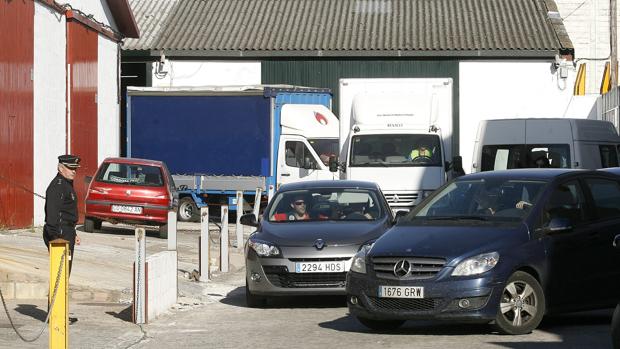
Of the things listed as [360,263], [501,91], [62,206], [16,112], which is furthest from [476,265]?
[501,91]

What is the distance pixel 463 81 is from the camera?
1796 inches

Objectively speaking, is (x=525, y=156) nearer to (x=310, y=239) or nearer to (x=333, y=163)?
(x=333, y=163)

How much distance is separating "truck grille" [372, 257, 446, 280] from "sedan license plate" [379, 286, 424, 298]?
3.7 inches

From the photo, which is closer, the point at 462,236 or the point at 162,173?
the point at 462,236

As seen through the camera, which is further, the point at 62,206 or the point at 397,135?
the point at 397,135

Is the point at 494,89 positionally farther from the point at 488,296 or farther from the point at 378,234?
the point at 488,296

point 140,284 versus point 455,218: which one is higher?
point 455,218

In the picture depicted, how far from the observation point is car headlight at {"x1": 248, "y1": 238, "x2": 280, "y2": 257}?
15.1 m

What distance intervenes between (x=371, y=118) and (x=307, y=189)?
8.77m

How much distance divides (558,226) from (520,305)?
3.09 ft

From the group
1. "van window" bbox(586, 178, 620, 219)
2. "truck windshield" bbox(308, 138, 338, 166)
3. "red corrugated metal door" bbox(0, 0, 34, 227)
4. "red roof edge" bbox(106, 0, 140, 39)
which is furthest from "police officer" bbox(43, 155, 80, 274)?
"red roof edge" bbox(106, 0, 140, 39)

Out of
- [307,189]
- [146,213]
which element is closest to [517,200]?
[307,189]

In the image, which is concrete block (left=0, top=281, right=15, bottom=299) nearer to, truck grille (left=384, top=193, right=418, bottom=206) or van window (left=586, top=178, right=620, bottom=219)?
van window (left=586, top=178, right=620, bottom=219)

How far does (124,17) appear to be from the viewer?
3631 cm
